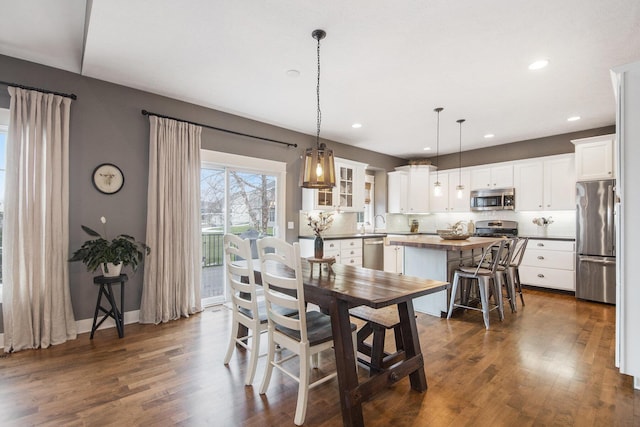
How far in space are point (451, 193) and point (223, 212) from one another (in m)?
4.80

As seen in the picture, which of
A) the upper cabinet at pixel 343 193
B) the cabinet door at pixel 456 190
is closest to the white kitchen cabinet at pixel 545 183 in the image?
the cabinet door at pixel 456 190

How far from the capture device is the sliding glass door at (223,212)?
4.30m

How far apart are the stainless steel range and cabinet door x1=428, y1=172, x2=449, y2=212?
762mm

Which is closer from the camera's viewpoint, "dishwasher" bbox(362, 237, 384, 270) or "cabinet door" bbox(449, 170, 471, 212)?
"dishwasher" bbox(362, 237, 384, 270)

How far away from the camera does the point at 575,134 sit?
5320 millimetres

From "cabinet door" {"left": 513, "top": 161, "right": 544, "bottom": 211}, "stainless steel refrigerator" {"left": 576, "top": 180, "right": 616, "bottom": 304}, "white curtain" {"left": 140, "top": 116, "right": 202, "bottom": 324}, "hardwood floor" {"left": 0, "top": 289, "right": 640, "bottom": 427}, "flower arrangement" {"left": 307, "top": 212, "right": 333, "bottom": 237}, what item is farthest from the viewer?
"cabinet door" {"left": 513, "top": 161, "right": 544, "bottom": 211}

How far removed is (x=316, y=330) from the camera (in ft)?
6.93

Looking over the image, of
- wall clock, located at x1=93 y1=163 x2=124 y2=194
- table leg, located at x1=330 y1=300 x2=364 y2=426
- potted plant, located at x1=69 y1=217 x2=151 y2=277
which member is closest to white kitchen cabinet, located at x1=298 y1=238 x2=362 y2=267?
potted plant, located at x1=69 y1=217 x2=151 y2=277

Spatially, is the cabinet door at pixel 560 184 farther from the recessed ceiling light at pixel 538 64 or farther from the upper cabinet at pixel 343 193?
the upper cabinet at pixel 343 193

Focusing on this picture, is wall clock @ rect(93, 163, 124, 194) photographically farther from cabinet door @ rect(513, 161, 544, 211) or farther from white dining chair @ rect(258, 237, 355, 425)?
cabinet door @ rect(513, 161, 544, 211)

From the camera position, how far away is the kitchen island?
12.6 feet

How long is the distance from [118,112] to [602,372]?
5.16 metres

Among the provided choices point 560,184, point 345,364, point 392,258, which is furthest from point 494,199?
point 345,364

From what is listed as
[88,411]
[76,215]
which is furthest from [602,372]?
[76,215]
